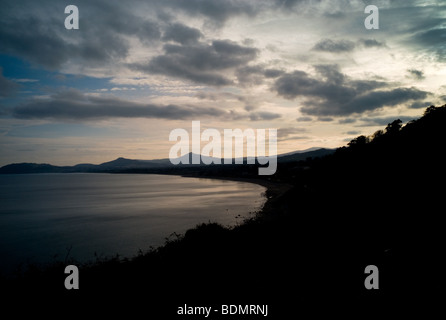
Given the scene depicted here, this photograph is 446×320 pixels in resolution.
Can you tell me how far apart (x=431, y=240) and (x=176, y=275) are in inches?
387

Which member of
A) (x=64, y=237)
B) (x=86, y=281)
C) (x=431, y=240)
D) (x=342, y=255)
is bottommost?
(x=64, y=237)

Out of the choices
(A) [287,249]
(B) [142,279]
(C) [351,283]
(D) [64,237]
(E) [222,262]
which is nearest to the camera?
(C) [351,283]

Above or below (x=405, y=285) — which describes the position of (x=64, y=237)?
below

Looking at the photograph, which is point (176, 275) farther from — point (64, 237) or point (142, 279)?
point (64, 237)

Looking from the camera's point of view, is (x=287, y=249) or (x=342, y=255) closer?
(x=342, y=255)

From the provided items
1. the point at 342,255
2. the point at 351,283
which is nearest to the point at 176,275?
the point at 351,283

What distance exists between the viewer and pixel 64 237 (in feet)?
102

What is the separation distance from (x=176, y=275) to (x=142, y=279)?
123cm

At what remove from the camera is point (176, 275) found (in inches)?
343
